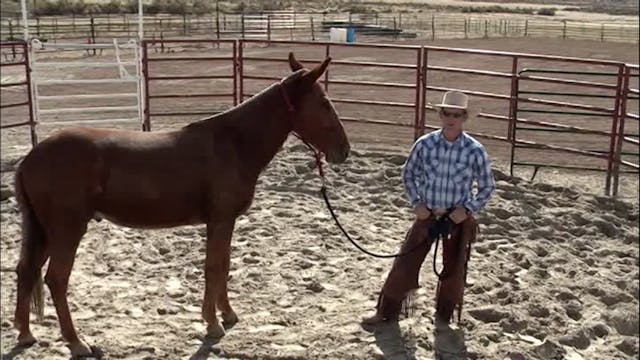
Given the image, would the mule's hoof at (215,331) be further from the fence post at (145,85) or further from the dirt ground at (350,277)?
the fence post at (145,85)

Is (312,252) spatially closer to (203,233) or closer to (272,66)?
(203,233)

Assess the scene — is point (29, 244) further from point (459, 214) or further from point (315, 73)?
point (459, 214)

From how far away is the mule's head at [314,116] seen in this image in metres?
4.01

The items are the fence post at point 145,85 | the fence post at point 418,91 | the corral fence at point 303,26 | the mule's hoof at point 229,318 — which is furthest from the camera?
the corral fence at point 303,26

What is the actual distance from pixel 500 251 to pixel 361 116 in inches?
278

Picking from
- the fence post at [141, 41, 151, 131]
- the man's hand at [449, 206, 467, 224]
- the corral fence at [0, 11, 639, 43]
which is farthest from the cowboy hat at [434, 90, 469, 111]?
the corral fence at [0, 11, 639, 43]

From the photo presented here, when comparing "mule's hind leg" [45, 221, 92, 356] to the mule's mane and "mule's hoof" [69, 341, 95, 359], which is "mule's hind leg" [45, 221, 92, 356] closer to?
"mule's hoof" [69, 341, 95, 359]

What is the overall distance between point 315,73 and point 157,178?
1030 mm

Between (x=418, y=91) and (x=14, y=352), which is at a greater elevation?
(x=418, y=91)

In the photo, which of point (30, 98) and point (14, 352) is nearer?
point (14, 352)

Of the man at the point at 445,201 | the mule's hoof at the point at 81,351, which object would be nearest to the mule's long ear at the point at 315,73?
the man at the point at 445,201

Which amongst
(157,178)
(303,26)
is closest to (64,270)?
(157,178)

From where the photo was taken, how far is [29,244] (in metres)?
3.81

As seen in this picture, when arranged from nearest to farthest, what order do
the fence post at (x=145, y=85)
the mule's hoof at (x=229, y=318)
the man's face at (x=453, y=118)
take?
the man's face at (x=453, y=118) < the mule's hoof at (x=229, y=318) < the fence post at (x=145, y=85)
